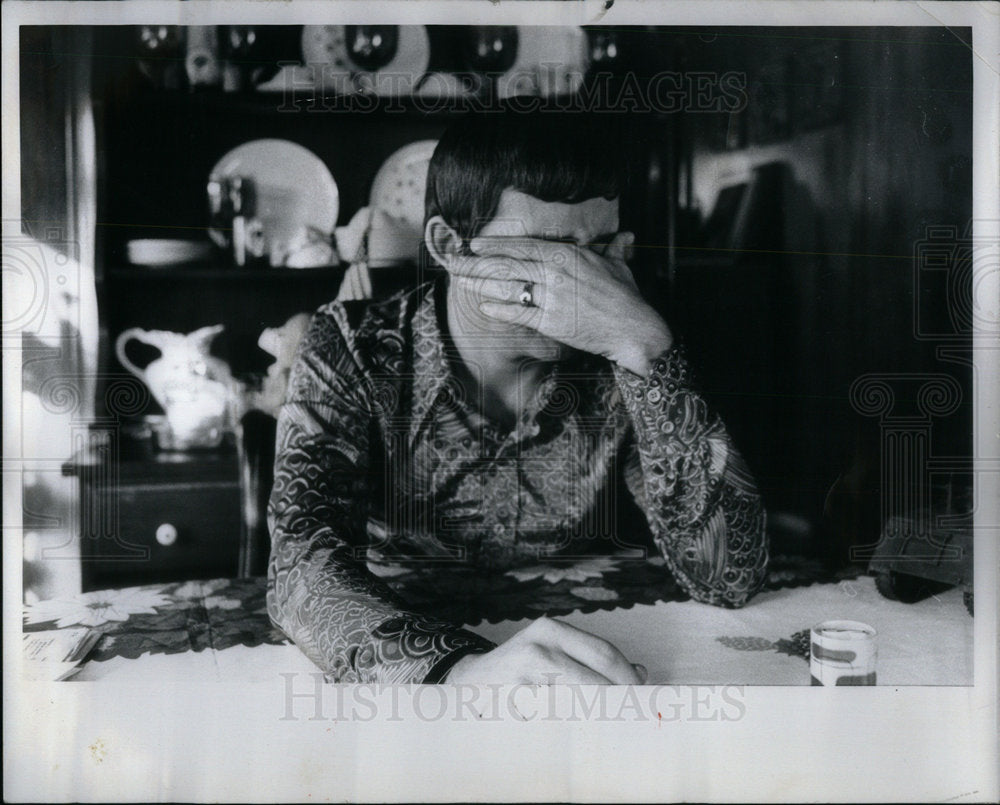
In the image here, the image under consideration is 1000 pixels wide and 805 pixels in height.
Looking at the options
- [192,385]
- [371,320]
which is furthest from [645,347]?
[192,385]

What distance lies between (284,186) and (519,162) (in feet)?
1.16

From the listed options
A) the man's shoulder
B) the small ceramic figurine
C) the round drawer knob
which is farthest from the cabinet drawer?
the man's shoulder

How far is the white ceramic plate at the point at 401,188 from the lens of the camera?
1.22m

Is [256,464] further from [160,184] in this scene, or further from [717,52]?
[717,52]

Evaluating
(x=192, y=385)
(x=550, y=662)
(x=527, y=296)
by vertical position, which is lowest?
(x=550, y=662)

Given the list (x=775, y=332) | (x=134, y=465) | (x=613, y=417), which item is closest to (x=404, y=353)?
(x=613, y=417)

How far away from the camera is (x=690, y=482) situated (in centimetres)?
124

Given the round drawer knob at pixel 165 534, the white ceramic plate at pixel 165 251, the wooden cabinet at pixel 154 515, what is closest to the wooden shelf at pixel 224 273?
the white ceramic plate at pixel 165 251

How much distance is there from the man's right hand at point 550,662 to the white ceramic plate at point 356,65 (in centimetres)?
84

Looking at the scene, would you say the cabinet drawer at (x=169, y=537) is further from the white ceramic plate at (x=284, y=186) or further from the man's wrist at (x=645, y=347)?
the man's wrist at (x=645, y=347)

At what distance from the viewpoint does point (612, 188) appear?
1237 mm

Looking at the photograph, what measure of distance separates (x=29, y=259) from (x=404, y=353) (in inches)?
23.4

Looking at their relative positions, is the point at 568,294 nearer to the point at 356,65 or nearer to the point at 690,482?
the point at 690,482

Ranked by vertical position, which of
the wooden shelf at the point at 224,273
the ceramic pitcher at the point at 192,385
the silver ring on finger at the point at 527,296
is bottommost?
the ceramic pitcher at the point at 192,385
